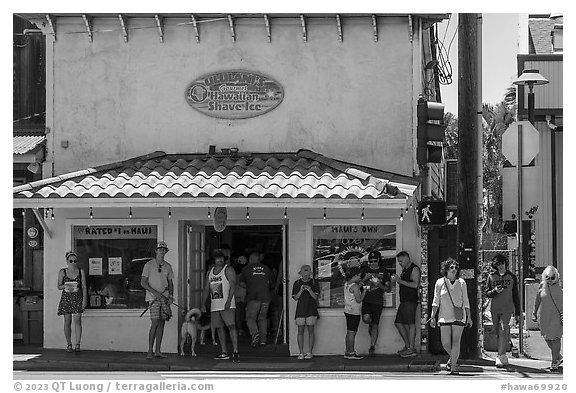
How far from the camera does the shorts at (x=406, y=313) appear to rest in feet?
53.6

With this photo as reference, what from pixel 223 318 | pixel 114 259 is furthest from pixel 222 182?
pixel 114 259

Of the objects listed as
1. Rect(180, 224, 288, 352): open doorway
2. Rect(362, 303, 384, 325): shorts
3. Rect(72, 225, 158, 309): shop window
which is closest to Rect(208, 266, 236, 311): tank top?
Rect(180, 224, 288, 352): open doorway

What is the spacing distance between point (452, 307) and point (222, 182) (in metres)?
4.09

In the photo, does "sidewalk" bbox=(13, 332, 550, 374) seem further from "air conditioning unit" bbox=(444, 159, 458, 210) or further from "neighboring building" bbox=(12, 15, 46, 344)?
"air conditioning unit" bbox=(444, 159, 458, 210)

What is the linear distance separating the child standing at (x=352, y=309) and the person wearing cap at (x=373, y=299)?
0.16 meters

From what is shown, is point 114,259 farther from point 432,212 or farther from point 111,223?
point 432,212

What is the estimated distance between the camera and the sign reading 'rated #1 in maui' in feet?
57.9

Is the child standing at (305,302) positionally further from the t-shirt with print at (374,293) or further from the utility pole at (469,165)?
the utility pole at (469,165)

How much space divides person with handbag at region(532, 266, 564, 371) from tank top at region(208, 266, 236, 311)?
4.82 m

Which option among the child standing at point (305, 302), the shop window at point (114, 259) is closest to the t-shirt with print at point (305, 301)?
the child standing at point (305, 302)

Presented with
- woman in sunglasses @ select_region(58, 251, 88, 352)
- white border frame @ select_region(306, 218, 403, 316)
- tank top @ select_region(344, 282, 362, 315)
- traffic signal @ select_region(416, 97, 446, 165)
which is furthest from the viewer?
white border frame @ select_region(306, 218, 403, 316)

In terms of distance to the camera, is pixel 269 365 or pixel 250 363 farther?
pixel 250 363

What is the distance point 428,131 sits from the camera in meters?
16.1
